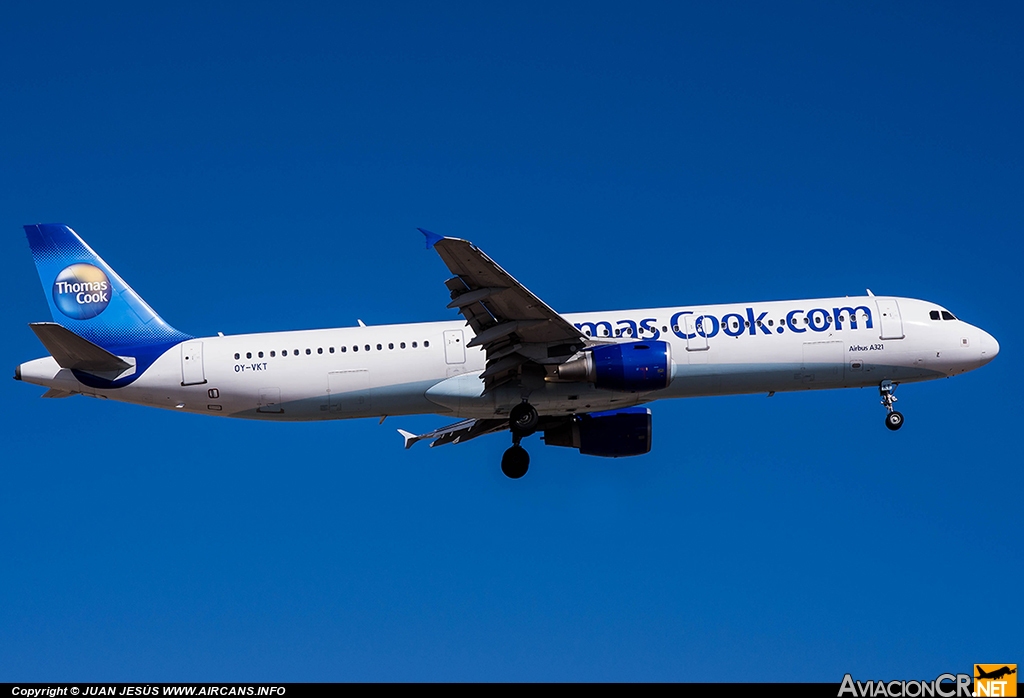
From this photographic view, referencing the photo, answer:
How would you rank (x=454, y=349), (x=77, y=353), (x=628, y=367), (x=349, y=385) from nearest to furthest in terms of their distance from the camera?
1. (x=628, y=367)
2. (x=77, y=353)
3. (x=349, y=385)
4. (x=454, y=349)

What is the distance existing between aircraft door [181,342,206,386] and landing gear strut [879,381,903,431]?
23886mm

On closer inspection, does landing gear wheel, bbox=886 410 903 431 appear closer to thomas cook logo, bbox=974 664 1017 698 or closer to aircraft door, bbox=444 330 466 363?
thomas cook logo, bbox=974 664 1017 698

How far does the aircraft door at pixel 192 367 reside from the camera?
40.9 m

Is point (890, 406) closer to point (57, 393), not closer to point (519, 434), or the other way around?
point (519, 434)

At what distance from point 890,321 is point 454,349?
1548 cm

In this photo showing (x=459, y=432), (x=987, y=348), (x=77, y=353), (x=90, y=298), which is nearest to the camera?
(x=77, y=353)

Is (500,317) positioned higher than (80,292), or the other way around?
(80,292)

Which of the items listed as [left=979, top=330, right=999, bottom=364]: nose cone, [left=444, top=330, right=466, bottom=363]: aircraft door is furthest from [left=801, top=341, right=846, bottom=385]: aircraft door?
[left=444, top=330, right=466, bottom=363]: aircraft door

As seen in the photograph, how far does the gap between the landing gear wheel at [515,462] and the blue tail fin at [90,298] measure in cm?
1208

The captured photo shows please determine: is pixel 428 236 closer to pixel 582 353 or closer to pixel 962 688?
pixel 582 353

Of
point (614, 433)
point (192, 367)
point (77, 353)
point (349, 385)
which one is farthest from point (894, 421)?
point (77, 353)

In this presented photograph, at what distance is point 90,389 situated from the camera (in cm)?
4047

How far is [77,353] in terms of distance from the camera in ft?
129

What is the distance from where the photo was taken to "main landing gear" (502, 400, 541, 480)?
41125 mm
